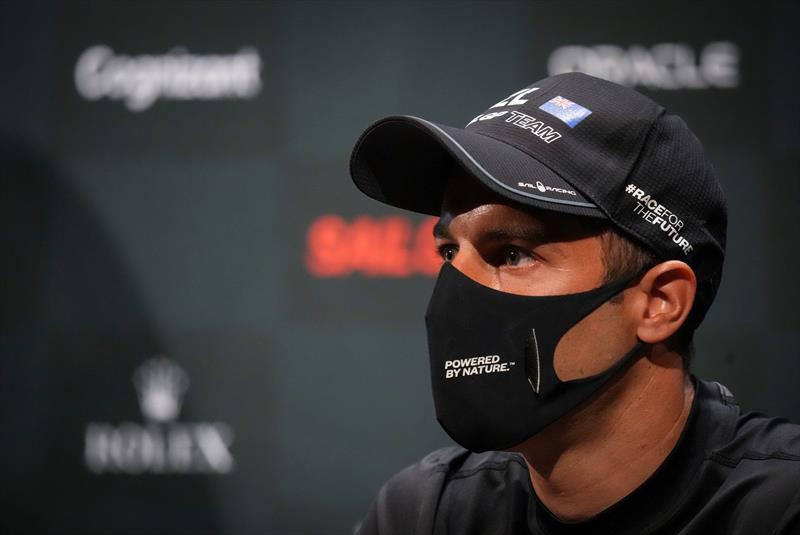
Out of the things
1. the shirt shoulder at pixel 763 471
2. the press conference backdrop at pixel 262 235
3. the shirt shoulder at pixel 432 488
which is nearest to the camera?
the shirt shoulder at pixel 763 471

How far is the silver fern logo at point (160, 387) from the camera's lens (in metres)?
1.95

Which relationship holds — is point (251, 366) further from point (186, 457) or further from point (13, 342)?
point (13, 342)

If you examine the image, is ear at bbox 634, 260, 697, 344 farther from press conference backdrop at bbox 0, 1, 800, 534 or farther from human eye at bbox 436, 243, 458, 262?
press conference backdrop at bbox 0, 1, 800, 534

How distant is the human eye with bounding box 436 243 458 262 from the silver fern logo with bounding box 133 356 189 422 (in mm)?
998

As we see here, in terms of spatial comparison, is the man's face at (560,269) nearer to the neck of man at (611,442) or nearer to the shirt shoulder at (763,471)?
the neck of man at (611,442)

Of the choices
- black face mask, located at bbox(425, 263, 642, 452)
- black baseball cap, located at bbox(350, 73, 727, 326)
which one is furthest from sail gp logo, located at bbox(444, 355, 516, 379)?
→ black baseball cap, located at bbox(350, 73, 727, 326)

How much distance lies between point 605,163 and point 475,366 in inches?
12.3

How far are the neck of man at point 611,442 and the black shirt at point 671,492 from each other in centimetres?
3

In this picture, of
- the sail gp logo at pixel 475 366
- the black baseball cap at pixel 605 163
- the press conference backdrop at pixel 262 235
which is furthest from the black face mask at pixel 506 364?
the press conference backdrop at pixel 262 235

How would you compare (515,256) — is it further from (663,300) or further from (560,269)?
(663,300)

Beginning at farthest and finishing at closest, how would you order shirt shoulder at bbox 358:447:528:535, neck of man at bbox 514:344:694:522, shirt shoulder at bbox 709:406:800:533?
shirt shoulder at bbox 358:447:528:535 < neck of man at bbox 514:344:694:522 < shirt shoulder at bbox 709:406:800:533

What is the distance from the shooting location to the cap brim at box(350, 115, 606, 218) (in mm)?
1016

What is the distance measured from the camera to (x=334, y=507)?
1928 millimetres

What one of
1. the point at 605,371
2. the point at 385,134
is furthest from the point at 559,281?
the point at 385,134
